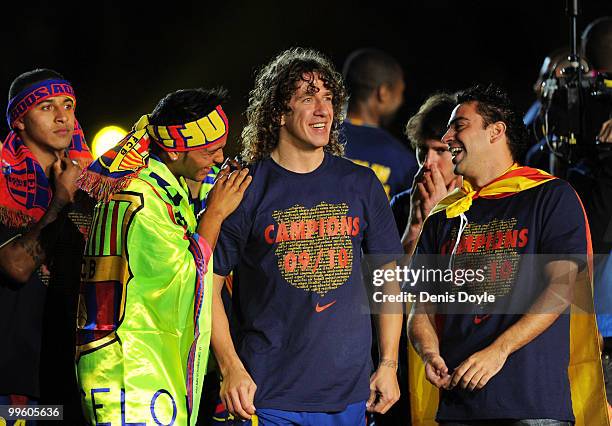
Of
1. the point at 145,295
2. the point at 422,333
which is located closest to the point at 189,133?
the point at 145,295

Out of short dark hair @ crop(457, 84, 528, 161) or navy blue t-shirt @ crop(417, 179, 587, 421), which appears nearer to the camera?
navy blue t-shirt @ crop(417, 179, 587, 421)

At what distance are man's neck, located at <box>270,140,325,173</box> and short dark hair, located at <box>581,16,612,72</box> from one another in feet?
7.16

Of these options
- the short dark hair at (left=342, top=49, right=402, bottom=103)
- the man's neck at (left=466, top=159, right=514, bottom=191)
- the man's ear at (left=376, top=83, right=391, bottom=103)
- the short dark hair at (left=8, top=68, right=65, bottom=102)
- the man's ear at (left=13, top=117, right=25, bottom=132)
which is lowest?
the man's neck at (left=466, top=159, right=514, bottom=191)

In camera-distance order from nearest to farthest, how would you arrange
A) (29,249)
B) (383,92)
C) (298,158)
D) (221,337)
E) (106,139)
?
(221,337)
(298,158)
(29,249)
(383,92)
(106,139)

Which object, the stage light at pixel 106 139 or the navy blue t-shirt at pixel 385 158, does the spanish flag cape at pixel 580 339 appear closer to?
the navy blue t-shirt at pixel 385 158

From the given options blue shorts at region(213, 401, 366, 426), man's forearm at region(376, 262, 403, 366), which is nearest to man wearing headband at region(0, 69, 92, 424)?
blue shorts at region(213, 401, 366, 426)

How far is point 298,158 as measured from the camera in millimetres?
4082

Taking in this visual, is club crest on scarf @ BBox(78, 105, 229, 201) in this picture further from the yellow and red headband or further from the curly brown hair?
the curly brown hair

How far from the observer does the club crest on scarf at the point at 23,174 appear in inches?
180

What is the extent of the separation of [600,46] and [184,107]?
2536 millimetres

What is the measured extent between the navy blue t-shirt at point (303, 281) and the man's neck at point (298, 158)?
0.03 metres

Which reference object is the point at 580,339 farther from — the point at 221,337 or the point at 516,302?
the point at 221,337

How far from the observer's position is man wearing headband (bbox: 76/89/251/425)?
12.5ft

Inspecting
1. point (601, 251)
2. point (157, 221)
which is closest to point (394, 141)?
point (601, 251)
